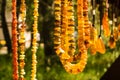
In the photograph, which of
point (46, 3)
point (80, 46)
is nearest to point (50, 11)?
point (46, 3)

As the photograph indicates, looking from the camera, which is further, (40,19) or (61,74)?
(40,19)

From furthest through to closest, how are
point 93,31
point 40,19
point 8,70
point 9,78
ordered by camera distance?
point 40,19
point 8,70
point 9,78
point 93,31

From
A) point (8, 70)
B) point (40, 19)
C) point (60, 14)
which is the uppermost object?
point (60, 14)

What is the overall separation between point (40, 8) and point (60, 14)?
398 centimetres

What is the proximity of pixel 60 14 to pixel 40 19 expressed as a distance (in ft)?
13.3

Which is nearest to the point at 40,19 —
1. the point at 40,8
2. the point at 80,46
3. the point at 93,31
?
the point at 40,8

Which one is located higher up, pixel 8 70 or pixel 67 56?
pixel 67 56

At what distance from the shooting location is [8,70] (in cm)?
574

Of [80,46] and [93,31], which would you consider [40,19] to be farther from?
[80,46]

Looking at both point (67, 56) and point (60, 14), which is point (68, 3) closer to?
point (60, 14)

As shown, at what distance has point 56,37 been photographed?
2.13m

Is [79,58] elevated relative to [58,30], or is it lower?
lower

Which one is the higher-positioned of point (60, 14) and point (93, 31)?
point (60, 14)

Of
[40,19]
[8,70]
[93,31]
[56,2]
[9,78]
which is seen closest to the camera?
[56,2]
